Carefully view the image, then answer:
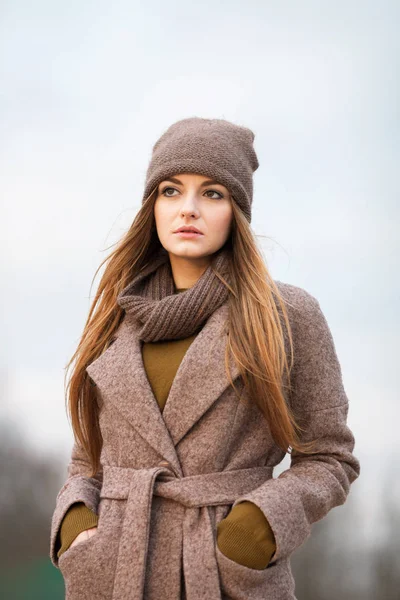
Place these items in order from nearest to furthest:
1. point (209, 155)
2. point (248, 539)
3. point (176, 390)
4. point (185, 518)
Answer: point (248, 539)
point (185, 518)
point (176, 390)
point (209, 155)

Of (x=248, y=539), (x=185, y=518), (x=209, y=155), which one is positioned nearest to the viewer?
(x=248, y=539)

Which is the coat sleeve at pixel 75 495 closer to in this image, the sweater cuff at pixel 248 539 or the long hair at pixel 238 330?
the long hair at pixel 238 330

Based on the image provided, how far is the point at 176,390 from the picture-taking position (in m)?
2.36

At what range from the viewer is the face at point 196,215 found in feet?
8.11

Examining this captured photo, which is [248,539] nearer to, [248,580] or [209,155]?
[248,580]

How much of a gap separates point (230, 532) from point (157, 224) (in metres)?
1.00

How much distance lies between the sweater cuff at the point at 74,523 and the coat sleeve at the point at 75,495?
0.06 feet

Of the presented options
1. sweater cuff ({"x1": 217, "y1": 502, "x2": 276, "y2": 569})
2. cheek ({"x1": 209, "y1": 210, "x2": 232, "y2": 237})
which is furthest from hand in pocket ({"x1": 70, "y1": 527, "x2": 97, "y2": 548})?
cheek ({"x1": 209, "y1": 210, "x2": 232, "y2": 237})

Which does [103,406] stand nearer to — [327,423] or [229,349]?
[229,349]

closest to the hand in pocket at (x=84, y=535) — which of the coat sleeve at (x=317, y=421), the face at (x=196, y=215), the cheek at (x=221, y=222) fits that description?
the coat sleeve at (x=317, y=421)

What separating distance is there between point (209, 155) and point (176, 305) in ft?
1.57

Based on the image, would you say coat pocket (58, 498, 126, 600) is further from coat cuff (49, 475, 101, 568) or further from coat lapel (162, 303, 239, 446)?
coat lapel (162, 303, 239, 446)

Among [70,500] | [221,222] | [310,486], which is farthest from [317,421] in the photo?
[70,500]

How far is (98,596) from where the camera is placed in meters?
2.27
